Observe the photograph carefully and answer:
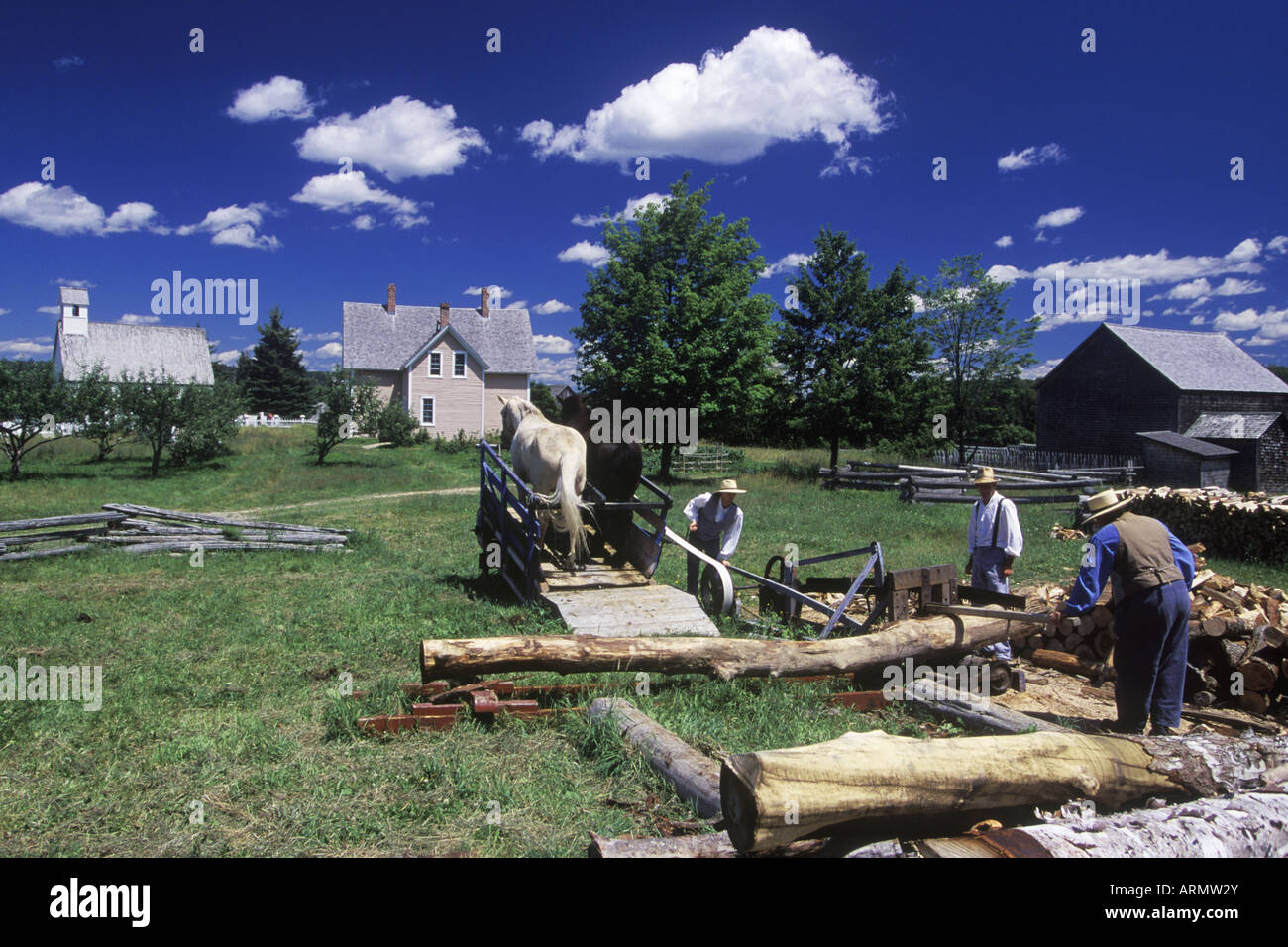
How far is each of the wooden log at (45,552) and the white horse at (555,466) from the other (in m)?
8.24

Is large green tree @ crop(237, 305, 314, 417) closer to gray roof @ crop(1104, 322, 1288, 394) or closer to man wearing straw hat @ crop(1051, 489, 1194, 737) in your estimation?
gray roof @ crop(1104, 322, 1288, 394)

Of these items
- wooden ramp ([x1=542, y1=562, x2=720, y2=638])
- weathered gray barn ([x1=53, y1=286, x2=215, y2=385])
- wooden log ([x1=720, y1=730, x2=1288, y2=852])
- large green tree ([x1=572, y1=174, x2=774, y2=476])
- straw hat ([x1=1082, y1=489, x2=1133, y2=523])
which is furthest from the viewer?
weathered gray barn ([x1=53, y1=286, x2=215, y2=385])

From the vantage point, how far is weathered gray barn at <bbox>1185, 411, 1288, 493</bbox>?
95.8ft

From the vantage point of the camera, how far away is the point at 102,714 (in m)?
5.71

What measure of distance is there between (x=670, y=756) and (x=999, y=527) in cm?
470

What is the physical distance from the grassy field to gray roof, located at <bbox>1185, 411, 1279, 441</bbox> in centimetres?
2048

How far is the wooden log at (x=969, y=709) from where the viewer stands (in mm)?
5574

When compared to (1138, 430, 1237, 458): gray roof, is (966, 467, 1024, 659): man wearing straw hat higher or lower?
lower

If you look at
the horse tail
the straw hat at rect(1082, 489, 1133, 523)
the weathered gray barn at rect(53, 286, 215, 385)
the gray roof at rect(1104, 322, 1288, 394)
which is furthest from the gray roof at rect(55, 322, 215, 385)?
the gray roof at rect(1104, 322, 1288, 394)

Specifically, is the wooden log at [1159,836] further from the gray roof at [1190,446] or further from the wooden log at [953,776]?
the gray roof at [1190,446]

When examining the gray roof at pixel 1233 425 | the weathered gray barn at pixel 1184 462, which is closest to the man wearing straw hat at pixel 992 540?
the weathered gray barn at pixel 1184 462

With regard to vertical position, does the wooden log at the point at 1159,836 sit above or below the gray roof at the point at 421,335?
below

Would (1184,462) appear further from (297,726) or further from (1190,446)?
(297,726)
